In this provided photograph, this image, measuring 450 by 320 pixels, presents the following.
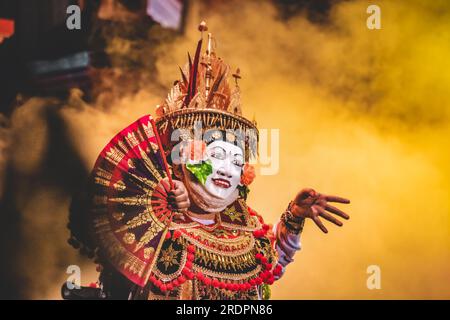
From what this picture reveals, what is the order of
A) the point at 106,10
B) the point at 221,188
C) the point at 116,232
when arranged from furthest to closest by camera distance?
1. the point at 106,10
2. the point at 221,188
3. the point at 116,232

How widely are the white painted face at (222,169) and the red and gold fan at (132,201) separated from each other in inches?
13.6

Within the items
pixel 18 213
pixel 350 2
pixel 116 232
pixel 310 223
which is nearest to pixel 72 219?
pixel 116 232

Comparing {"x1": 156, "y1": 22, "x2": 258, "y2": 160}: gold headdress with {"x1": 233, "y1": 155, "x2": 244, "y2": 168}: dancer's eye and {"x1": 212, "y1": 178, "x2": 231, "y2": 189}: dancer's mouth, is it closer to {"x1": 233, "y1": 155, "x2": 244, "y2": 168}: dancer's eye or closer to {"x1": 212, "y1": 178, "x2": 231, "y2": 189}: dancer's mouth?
{"x1": 233, "y1": 155, "x2": 244, "y2": 168}: dancer's eye

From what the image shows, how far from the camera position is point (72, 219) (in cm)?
464

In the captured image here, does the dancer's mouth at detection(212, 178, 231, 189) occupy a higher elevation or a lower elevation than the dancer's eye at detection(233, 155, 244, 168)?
lower

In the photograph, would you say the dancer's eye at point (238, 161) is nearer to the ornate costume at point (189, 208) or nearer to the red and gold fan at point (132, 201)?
the ornate costume at point (189, 208)

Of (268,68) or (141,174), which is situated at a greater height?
(268,68)

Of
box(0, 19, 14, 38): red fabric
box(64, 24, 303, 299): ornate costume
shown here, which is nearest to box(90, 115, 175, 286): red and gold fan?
box(64, 24, 303, 299): ornate costume

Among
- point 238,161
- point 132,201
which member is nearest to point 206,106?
point 238,161

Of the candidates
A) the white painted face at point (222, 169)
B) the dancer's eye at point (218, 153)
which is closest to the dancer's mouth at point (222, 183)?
the white painted face at point (222, 169)

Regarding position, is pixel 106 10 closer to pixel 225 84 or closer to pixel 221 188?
pixel 225 84

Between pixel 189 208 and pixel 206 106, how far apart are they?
0.80 m

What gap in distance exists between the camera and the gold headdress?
16.3ft
